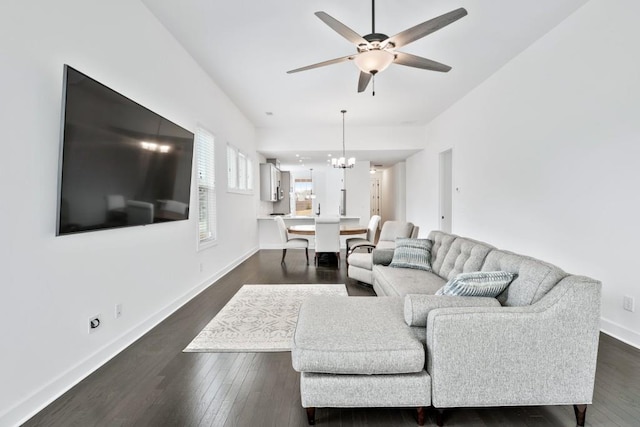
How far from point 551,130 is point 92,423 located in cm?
465

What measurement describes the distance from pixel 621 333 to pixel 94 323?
4.24m

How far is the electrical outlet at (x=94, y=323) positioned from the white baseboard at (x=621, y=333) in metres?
4.21

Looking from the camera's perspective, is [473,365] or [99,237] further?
[99,237]

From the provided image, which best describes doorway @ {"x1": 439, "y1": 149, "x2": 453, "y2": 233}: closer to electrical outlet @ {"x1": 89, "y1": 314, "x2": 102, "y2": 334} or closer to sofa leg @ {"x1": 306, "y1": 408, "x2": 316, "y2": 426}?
sofa leg @ {"x1": 306, "y1": 408, "x2": 316, "y2": 426}

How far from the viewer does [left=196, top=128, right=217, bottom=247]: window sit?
4184 millimetres

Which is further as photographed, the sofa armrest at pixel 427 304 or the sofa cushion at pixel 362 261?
the sofa cushion at pixel 362 261

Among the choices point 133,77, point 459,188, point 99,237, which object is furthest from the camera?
point 459,188

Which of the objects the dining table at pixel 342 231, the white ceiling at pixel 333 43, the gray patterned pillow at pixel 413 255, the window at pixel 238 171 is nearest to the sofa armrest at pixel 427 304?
the gray patterned pillow at pixel 413 255

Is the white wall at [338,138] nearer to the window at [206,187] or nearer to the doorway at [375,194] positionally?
the window at [206,187]

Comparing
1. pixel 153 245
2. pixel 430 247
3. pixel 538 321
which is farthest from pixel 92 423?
pixel 430 247

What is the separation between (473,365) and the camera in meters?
1.58

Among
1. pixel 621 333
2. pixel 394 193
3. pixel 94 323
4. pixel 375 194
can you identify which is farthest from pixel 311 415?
pixel 375 194

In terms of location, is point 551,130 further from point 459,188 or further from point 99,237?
point 99,237

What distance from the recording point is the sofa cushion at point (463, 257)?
254 cm
